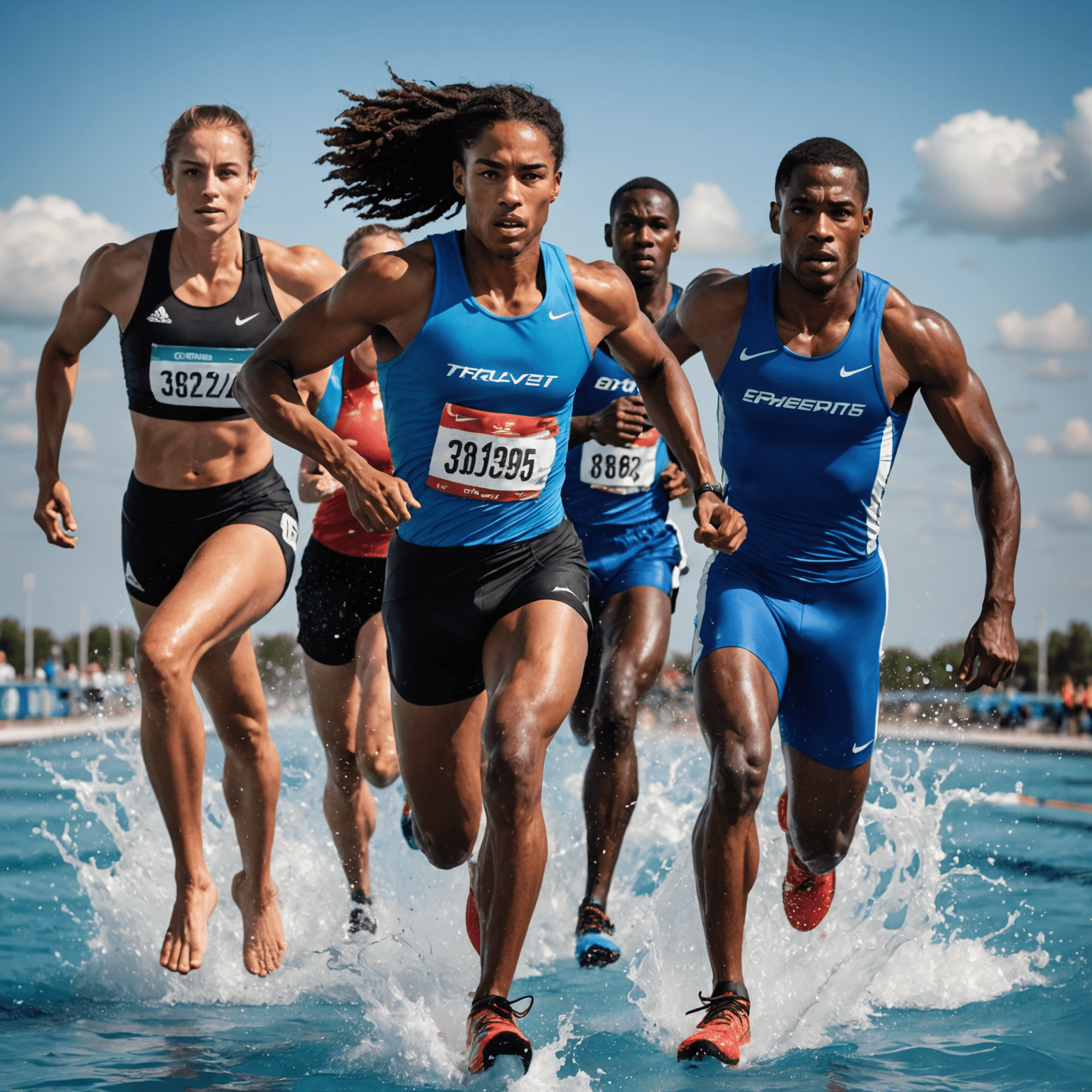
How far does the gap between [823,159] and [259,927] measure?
3636 mm

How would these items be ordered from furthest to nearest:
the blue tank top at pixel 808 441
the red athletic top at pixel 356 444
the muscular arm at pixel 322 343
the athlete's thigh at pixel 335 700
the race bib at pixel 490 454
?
the athlete's thigh at pixel 335 700 → the red athletic top at pixel 356 444 → the blue tank top at pixel 808 441 → the race bib at pixel 490 454 → the muscular arm at pixel 322 343

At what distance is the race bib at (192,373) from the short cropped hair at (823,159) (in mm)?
2102

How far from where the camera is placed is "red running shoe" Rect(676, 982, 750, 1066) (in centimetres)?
385

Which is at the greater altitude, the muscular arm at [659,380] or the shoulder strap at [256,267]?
the shoulder strap at [256,267]

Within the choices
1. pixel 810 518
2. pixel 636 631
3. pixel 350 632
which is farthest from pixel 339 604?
pixel 810 518

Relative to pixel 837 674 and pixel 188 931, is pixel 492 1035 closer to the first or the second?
pixel 188 931

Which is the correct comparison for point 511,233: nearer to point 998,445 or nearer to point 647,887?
point 998,445

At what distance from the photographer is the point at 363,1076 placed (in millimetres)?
3939

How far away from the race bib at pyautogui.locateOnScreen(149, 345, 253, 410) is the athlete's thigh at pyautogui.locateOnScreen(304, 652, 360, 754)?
1.73 meters

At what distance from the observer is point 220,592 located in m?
4.68

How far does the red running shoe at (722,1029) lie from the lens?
12.6 feet

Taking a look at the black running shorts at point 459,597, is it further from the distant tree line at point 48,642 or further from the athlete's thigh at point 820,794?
the distant tree line at point 48,642

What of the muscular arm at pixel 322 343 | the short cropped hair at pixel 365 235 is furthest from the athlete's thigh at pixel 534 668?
the short cropped hair at pixel 365 235

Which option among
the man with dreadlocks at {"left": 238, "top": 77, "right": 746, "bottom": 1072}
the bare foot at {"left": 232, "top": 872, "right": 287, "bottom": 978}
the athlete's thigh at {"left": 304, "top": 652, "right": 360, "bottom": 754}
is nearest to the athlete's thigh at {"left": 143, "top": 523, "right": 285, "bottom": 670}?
the man with dreadlocks at {"left": 238, "top": 77, "right": 746, "bottom": 1072}
